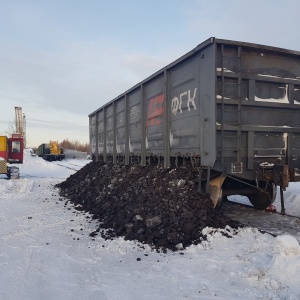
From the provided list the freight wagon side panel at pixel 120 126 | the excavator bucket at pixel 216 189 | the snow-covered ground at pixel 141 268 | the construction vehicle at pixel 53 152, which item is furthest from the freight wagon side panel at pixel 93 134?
the construction vehicle at pixel 53 152

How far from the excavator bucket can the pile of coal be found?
97 millimetres

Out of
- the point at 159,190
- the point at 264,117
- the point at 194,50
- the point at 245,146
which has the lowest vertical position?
the point at 159,190

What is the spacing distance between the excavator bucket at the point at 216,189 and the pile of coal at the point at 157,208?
97 millimetres

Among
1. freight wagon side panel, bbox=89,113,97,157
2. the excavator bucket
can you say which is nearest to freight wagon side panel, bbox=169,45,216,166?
the excavator bucket

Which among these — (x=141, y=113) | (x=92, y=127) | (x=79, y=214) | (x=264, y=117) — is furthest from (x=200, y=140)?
(x=92, y=127)

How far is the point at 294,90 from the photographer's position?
623cm

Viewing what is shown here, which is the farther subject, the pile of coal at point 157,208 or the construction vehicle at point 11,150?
the construction vehicle at point 11,150

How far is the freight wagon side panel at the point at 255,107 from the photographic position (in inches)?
223

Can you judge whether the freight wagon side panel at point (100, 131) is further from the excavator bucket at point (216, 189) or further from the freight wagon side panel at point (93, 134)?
the excavator bucket at point (216, 189)

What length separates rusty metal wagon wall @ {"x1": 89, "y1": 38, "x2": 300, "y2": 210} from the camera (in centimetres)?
560

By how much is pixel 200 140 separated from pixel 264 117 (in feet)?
4.19

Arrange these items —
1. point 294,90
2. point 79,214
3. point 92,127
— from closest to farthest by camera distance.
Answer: point 294,90 → point 79,214 → point 92,127

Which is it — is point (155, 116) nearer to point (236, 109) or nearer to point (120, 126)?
point (236, 109)

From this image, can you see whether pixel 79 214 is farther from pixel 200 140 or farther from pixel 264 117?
pixel 264 117
